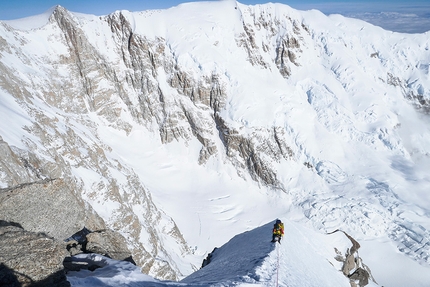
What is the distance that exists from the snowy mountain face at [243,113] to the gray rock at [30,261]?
46481mm

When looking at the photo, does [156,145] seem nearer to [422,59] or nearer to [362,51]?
[362,51]

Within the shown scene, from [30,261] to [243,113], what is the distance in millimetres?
83104

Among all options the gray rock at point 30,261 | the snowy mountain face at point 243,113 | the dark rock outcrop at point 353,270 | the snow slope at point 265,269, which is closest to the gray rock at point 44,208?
the snow slope at point 265,269

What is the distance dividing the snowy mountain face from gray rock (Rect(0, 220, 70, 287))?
46481 millimetres

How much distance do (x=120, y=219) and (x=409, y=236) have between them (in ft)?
212

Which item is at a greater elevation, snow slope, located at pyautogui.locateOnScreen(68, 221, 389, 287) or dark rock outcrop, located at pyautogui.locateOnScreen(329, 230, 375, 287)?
snow slope, located at pyautogui.locateOnScreen(68, 221, 389, 287)

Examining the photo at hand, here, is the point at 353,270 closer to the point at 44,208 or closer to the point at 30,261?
the point at 44,208

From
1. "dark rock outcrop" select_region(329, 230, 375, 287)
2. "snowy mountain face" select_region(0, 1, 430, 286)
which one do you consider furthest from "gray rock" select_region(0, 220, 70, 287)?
"snowy mountain face" select_region(0, 1, 430, 286)

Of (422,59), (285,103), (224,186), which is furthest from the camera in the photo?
(422,59)

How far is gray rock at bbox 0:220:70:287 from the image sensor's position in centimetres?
783

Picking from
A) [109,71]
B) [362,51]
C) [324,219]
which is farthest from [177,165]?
[362,51]

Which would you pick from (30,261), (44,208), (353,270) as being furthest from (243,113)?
(30,261)

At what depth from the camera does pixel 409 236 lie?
65.2 meters

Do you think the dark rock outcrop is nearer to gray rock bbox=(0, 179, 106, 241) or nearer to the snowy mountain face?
Result: gray rock bbox=(0, 179, 106, 241)
